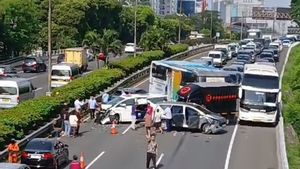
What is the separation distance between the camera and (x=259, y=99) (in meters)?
37.2

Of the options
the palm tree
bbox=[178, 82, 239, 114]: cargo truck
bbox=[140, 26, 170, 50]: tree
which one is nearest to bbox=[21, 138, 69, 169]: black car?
bbox=[178, 82, 239, 114]: cargo truck

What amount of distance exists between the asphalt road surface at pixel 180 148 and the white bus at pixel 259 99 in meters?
Result: 0.90

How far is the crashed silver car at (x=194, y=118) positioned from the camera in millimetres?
33219

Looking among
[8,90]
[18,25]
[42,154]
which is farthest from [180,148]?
[18,25]

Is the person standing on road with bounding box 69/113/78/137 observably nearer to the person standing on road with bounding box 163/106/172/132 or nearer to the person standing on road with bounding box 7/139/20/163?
the person standing on road with bounding box 163/106/172/132

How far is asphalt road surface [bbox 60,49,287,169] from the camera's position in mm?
26188

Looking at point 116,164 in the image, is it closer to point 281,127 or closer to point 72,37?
A: point 281,127

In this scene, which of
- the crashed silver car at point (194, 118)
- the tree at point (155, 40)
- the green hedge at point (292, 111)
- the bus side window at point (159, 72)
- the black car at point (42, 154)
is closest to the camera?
the black car at point (42, 154)

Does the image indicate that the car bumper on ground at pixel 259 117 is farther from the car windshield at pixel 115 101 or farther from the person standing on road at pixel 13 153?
the person standing on road at pixel 13 153

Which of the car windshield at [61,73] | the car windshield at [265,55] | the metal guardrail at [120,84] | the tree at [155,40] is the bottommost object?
the metal guardrail at [120,84]

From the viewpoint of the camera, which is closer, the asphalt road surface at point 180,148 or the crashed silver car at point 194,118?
the asphalt road surface at point 180,148

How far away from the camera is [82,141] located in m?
30.6

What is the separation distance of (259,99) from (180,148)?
9.07 m

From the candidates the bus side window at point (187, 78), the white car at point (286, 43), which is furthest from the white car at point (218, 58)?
the white car at point (286, 43)
